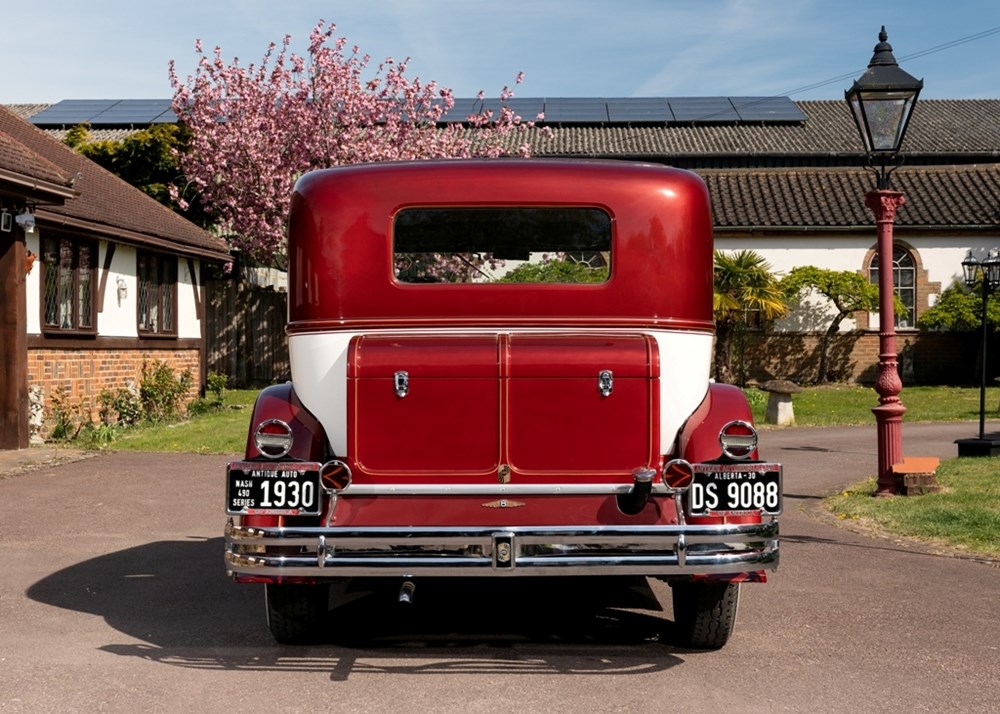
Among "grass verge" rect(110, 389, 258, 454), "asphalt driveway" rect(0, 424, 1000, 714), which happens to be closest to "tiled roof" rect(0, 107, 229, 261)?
"grass verge" rect(110, 389, 258, 454)

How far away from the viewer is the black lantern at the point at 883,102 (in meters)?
10.8

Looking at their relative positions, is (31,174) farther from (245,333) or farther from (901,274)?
(901,274)

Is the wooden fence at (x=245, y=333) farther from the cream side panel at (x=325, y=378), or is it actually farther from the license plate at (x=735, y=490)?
the license plate at (x=735, y=490)

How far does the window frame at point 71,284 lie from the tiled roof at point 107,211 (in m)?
0.37

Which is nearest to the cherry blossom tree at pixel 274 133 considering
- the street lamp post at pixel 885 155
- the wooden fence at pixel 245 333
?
the wooden fence at pixel 245 333

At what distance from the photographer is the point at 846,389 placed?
28484mm

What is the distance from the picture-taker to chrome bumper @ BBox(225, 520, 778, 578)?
5.07 meters

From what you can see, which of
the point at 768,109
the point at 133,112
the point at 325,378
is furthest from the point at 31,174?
the point at 768,109

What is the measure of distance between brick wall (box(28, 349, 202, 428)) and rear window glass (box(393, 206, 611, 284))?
37.5ft

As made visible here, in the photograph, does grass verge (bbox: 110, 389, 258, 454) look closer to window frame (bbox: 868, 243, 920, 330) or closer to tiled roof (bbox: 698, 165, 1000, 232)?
tiled roof (bbox: 698, 165, 1000, 232)

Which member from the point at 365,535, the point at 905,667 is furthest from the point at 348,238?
the point at 905,667

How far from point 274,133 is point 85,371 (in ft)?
41.3

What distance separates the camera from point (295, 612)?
18.9ft

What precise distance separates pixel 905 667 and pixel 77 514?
721cm
